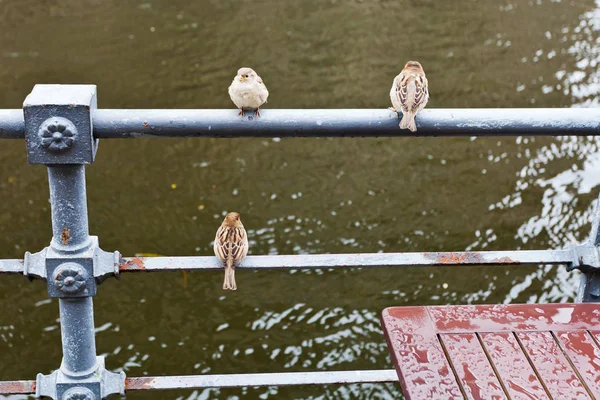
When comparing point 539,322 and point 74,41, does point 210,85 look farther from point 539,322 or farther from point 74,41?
point 539,322

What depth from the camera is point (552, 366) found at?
6.00 feet

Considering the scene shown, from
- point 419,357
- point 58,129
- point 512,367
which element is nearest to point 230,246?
point 58,129

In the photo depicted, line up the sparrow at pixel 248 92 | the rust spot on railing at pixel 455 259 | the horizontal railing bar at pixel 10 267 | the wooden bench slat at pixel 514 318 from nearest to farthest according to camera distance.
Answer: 1. the wooden bench slat at pixel 514 318
2. the horizontal railing bar at pixel 10 267
3. the rust spot on railing at pixel 455 259
4. the sparrow at pixel 248 92

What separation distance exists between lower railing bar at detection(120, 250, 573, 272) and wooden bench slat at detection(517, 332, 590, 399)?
50 cm

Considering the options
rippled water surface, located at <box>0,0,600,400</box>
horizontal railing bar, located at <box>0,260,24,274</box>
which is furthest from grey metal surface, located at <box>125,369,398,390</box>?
rippled water surface, located at <box>0,0,600,400</box>

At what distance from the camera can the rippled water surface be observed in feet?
16.1

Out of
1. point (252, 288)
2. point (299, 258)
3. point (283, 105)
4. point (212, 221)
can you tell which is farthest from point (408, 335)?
point (283, 105)

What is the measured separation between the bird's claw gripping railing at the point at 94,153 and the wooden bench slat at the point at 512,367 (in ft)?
1.65

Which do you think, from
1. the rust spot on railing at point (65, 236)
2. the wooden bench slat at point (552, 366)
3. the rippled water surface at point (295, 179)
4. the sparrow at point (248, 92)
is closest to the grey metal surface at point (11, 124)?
the rust spot on railing at point (65, 236)

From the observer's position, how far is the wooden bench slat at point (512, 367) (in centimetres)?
175

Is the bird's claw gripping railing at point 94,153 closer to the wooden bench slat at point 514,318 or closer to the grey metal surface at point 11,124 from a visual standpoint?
the grey metal surface at point 11,124

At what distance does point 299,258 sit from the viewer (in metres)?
2.32

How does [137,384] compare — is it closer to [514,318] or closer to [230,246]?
[230,246]

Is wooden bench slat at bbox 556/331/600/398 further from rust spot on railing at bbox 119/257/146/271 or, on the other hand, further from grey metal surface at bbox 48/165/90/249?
grey metal surface at bbox 48/165/90/249
